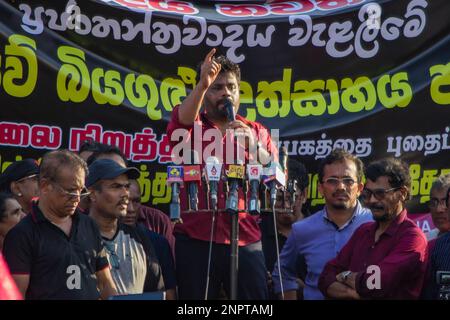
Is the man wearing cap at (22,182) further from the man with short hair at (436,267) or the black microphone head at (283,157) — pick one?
the man with short hair at (436,267)

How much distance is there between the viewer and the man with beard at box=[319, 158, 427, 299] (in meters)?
5.62

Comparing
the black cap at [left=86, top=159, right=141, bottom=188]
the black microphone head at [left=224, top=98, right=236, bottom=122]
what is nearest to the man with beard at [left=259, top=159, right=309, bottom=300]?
the black cap at [left=86, top=159, right=141, bottom=188]

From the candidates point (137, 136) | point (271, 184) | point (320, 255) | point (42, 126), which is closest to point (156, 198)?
point (137, 136)

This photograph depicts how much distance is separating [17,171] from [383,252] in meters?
2.58

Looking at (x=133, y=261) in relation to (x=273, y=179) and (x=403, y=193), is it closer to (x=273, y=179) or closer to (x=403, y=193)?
(x=273, y=179)

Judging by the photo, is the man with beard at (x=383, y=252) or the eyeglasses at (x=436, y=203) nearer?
the man with beard at (x=383, y=252)

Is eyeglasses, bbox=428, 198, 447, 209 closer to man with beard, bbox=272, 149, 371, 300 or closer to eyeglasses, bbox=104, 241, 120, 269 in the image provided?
man with beard, bbox=272, 149, 371, 300

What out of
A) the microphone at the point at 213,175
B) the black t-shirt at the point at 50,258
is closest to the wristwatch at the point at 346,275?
the microphone at the point at 213,175

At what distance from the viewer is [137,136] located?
7.50 metres

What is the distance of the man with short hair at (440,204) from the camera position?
274 inches

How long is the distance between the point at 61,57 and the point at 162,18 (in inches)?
31.6

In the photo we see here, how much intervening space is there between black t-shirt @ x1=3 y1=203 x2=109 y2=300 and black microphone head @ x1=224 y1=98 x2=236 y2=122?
1016 mm

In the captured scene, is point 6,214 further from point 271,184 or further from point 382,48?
point 382,48

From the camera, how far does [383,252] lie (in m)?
5.78
